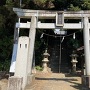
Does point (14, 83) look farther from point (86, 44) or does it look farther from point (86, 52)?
point (86, 44)

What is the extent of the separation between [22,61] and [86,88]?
148 inches

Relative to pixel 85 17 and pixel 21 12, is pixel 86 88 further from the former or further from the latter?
pixel 21 12

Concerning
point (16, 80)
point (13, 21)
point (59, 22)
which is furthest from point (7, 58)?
point (16, 80)

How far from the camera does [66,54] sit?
22.9 m

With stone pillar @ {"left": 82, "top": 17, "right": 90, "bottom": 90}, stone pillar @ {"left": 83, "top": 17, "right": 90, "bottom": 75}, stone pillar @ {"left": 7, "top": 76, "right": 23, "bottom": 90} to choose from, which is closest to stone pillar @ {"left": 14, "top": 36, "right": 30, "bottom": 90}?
stone pillar @ {"left": 7, "top": 76, "right": 23, "bottom": 90}

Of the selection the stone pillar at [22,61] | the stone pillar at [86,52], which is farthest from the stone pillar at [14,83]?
the stone pillar at [86,52]

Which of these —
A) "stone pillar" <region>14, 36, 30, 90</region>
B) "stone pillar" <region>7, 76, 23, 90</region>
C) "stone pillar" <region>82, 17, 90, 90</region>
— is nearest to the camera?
"stone pillar" <region>7, 76, 23, 90</region>

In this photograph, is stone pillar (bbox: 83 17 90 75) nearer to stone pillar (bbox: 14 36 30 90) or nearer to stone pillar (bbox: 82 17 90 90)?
stone pillar (bbox: 82 17 90 90)

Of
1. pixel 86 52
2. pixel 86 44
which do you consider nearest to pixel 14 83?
pixel 86 52

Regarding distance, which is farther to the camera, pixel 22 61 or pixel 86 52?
pixel 86 52

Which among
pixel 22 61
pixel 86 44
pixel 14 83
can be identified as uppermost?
pixel 86 44

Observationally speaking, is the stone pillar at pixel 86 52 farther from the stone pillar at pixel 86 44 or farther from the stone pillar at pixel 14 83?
the stone pillar at pixel 14 83

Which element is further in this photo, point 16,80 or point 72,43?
point 72,43

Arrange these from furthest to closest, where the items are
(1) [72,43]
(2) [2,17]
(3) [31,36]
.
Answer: (1) [72,43] < (2) [2,17] < (3) [31,36]
